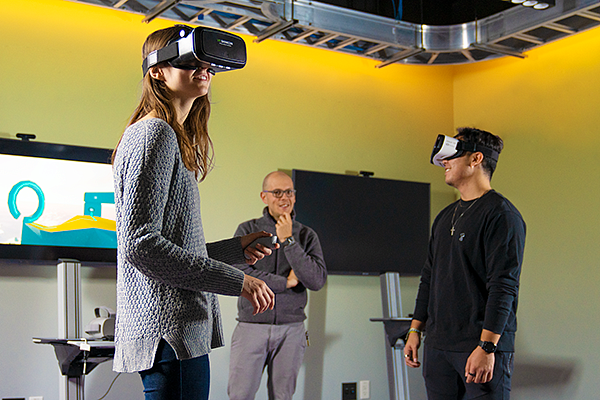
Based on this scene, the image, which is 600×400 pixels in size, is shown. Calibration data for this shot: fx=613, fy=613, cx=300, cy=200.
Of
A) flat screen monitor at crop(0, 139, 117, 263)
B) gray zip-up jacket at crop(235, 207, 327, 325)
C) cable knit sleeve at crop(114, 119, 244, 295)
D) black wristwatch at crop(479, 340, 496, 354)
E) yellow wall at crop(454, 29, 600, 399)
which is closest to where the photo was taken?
cable knit sleeve at crop(114, 119, 244, 295)

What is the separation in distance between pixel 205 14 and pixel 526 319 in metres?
2.96

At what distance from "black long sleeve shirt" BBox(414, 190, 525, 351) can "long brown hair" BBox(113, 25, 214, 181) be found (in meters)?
1.30

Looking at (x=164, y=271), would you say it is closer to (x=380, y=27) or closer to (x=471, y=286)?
(x=471, y=286)

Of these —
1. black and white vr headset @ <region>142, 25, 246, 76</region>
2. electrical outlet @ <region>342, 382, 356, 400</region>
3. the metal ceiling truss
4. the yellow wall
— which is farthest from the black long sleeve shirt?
electrical outlet @ <region>342, 382, 356, 400</region>

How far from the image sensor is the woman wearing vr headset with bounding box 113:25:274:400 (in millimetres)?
1065

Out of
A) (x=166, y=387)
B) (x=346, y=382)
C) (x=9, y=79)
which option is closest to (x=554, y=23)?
(x=346, y=382)

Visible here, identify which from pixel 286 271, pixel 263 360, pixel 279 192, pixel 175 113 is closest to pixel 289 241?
pixel 286 271

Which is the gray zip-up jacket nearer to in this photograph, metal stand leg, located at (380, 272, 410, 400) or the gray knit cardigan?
metal stand leg, located at (380, 272, 410, 400)

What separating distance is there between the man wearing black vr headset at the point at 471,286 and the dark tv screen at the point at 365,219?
1632 mm

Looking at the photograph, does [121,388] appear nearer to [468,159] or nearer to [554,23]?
[468,159]

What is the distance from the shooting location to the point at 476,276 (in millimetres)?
2287

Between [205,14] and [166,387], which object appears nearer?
[166,387]

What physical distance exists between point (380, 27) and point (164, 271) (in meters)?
3.28

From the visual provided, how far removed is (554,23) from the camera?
3758 mm
